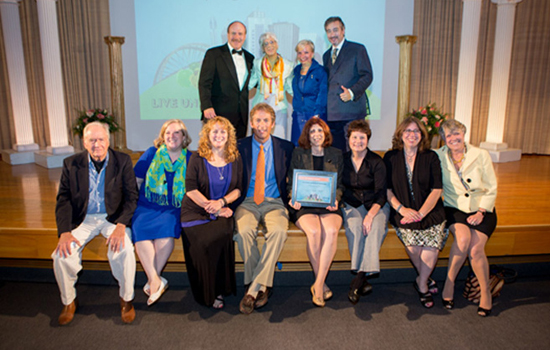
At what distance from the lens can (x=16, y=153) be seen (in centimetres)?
656

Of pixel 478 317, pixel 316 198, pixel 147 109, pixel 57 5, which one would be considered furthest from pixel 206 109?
pixel 57 5

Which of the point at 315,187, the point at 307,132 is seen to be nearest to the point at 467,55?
the point at 307,132

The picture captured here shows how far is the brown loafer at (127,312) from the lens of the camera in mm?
2627

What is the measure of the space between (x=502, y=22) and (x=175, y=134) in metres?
6.31

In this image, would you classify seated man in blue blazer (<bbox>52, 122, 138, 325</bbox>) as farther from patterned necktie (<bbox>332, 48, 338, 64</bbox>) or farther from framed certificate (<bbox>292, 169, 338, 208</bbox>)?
patterned necktie (<bbox>332, 48, 338, 64</bbox>)

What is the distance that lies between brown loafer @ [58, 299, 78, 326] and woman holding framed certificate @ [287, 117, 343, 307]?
1658 millimetres

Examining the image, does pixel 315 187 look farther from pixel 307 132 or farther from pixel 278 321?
pixel 278 321

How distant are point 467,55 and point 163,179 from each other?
5.65 m

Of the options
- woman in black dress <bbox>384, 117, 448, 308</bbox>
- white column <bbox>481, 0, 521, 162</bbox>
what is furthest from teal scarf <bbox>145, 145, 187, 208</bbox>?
white column <bbox>481, 0, 521, 162</bbox>

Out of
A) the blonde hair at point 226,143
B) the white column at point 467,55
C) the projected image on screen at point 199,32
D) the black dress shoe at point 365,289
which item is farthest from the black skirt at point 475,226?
the projected image on screen at point 199,32

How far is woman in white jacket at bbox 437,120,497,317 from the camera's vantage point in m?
2.79

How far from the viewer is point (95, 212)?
284cm

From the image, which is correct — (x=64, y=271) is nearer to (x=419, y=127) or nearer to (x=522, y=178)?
(x=419, y=127)

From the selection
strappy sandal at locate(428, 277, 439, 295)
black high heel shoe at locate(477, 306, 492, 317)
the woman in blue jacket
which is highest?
the woman in blue jacket
